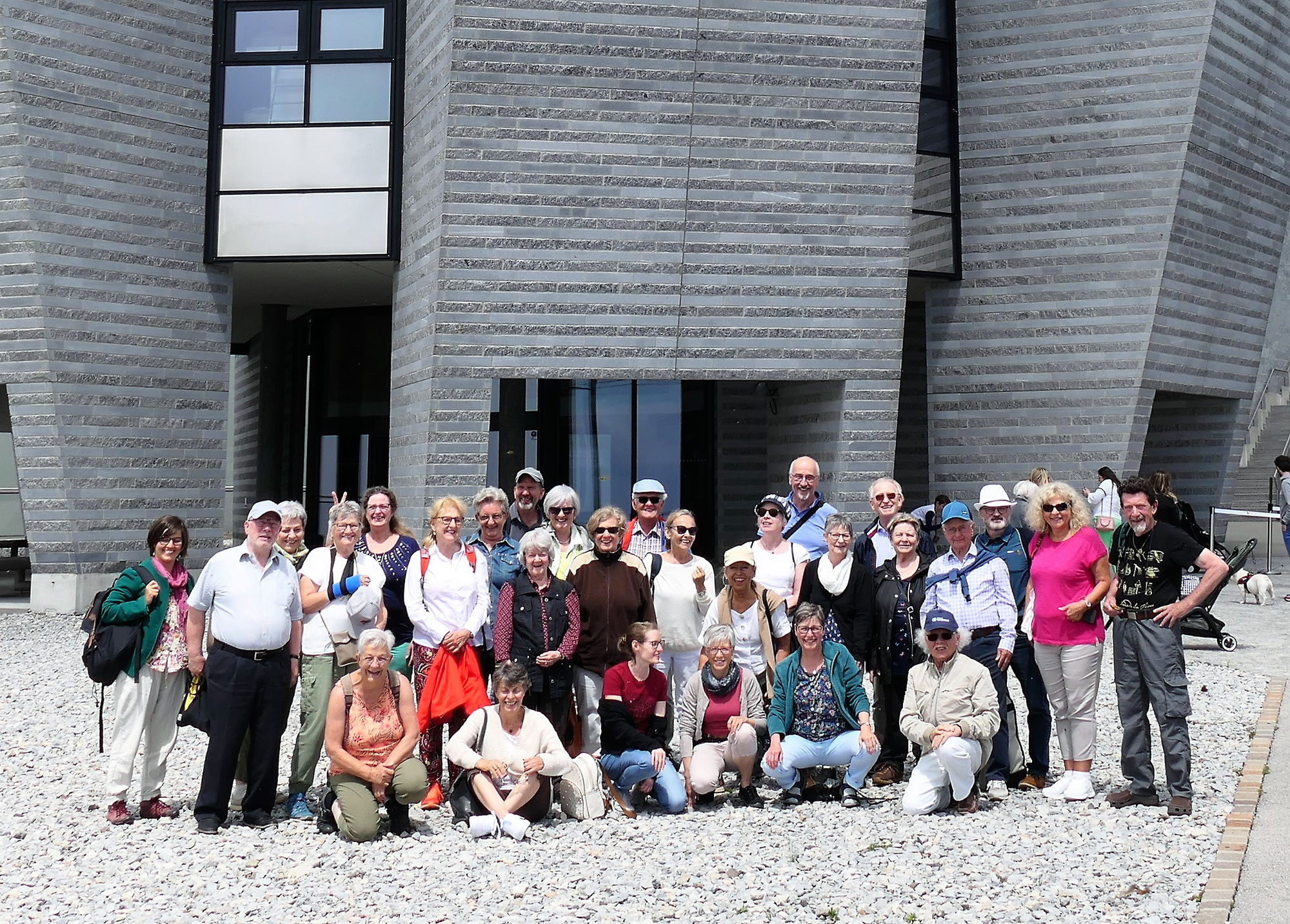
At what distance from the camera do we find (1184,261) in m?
15.9

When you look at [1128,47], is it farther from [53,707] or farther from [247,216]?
[53,707]

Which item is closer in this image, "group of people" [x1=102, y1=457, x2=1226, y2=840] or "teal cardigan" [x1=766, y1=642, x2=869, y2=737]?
"group of people" [x1=102, y1=457, x2=1226, y2=840]

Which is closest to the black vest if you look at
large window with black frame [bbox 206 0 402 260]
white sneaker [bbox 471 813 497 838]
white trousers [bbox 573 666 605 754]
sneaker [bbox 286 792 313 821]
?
white trousers [bbox 573 666 605 754]

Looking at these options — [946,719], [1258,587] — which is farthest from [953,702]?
[1258,587]

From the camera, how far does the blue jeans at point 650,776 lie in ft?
21.8

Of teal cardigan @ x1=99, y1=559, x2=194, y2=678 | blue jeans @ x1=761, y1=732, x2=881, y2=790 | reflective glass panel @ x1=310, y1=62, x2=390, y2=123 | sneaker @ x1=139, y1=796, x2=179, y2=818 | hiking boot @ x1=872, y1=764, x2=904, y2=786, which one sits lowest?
sneaker @ x1=139, y1=796, x2=179, y2=818

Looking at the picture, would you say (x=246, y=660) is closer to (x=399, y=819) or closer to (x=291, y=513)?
(x=291, y=513)

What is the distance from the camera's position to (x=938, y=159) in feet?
54.3

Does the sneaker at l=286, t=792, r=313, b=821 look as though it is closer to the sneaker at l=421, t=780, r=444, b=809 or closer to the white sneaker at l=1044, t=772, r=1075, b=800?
the sneaker at l=421, t=780, r=444, b=809

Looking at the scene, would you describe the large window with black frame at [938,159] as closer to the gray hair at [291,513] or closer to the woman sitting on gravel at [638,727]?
the woman sitting on gravel at [638,727]

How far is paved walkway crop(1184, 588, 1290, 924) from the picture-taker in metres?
4.88

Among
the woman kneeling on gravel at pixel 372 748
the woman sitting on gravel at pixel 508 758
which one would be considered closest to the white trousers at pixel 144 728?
the woman kneeling on gravel at pixel 372 748

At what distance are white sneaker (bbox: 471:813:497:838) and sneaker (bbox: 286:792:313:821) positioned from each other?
0.99 metres

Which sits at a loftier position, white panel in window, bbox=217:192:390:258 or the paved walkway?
white panel in window, bbox=217:192:390:258
